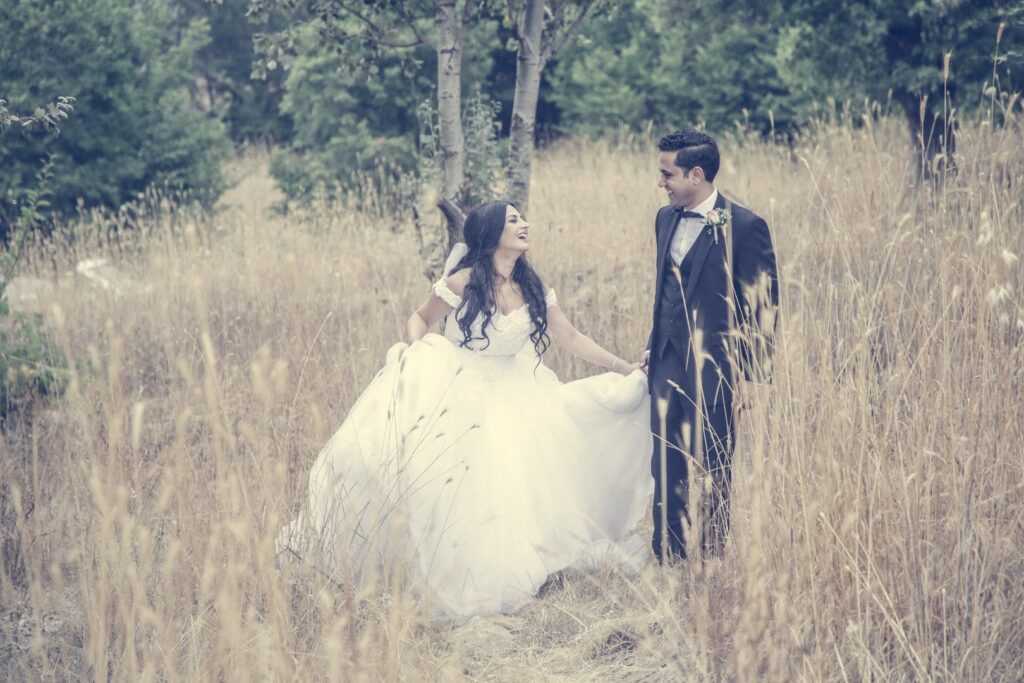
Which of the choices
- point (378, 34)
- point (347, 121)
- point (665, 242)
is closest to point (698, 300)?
point (665, 242)

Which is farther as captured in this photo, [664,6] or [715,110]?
[715,110]

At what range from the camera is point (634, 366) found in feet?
13.7

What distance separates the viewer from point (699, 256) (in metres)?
3.74

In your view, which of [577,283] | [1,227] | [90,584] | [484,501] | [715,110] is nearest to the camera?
[90,584]

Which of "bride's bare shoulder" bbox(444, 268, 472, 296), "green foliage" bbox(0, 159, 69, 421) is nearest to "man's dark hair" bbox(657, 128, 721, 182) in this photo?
"bride's bare shoulder" bbox(444, 268, 472, 296)

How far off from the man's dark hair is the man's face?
0.02m

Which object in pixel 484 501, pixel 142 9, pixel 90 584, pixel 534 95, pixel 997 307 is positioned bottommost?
pixel 484 501

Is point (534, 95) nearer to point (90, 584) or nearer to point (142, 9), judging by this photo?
point (90, 584)

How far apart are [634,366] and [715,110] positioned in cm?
1300

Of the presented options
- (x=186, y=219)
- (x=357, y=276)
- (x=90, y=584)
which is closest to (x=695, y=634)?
(x=90, y=584)

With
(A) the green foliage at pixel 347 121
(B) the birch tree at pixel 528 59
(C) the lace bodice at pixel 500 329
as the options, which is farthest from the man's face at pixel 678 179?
(A) the green foliage at pixel 347 121

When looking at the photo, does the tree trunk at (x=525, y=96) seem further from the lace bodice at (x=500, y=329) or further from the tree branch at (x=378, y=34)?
the lace bodice at (x=500, y=329)

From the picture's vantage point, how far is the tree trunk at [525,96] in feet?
16.9

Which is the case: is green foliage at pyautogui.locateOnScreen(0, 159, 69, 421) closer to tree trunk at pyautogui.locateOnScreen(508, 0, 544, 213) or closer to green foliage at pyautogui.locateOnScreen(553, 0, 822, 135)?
tree trunk at pyautogui.locateOnScreen(508, 0, 544, 213)
